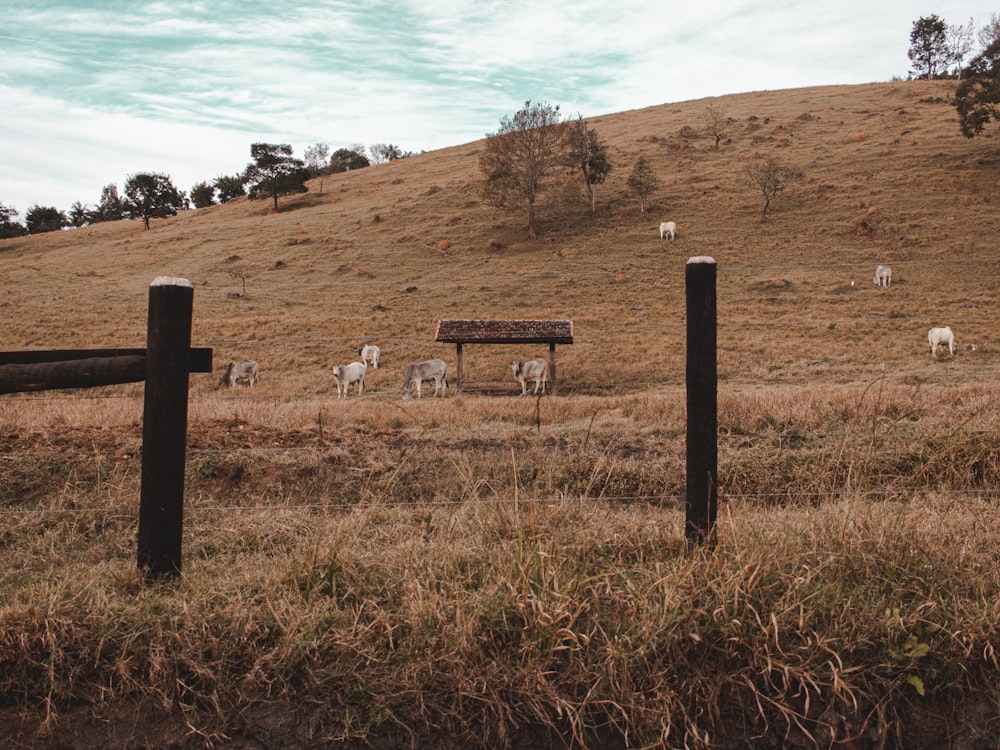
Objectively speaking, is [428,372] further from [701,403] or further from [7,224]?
[7,224]

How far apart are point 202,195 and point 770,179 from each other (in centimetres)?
7240

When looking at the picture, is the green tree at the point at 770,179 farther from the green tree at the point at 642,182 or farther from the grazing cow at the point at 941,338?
the grazing cow at the point at 941,338

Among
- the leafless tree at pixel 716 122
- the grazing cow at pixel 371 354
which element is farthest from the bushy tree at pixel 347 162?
the grazing cow at pixel 371 354

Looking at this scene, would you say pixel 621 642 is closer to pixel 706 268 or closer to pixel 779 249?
pixel 706 268

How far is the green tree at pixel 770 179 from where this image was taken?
3844cm

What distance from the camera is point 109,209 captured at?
9281 cm

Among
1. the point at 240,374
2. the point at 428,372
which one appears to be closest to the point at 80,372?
the point at 428,372

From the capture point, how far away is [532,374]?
62.6ft

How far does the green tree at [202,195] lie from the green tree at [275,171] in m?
28.1

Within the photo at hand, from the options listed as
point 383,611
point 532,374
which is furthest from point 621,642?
point 532,374

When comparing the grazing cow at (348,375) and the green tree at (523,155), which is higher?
the green tree at (523,155)

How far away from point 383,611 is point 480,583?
442 millimetres

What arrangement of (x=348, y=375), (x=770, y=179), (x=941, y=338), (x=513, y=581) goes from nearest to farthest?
1. (x=513, y=581)
2. (x=348, y=375)
3. (x=941, y=338)
4. (x=770, y=179)

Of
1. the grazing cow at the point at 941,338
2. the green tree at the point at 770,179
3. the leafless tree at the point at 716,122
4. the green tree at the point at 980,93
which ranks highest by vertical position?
the leafless tree at the point at 716,122
